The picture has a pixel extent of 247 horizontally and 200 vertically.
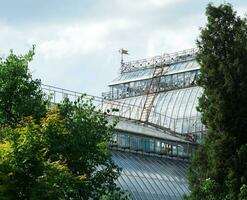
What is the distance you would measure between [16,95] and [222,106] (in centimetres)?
1408

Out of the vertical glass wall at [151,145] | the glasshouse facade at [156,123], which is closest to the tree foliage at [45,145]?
the glasshouse facade at [156,123]

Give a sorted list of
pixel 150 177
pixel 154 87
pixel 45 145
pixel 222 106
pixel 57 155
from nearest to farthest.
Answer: pixel 45 145 → pixel 57 155 → pixel 222 106 → pixel 150 177 → pixel 154 87

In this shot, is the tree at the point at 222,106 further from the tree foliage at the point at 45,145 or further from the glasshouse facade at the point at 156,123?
the tree foliage at the point at 45,145

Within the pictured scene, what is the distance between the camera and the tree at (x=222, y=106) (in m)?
37.5

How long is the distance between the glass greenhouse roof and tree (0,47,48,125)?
17187 millimetres

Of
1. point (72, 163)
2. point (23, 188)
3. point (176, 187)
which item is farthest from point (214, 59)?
point (23, 188)

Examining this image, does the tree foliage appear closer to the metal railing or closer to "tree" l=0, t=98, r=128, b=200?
"tree" l=0, t=98, r=128, b=200

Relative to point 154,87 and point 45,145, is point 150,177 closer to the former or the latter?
point 45,145

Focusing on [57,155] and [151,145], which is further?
[151,145]

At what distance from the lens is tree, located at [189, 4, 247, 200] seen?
37.5 m

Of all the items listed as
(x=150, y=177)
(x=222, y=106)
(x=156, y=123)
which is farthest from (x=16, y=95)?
(x=156, y=123)

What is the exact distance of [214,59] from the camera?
4000 cm

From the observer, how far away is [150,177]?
159ft

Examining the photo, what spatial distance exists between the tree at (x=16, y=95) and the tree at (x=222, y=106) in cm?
1162
